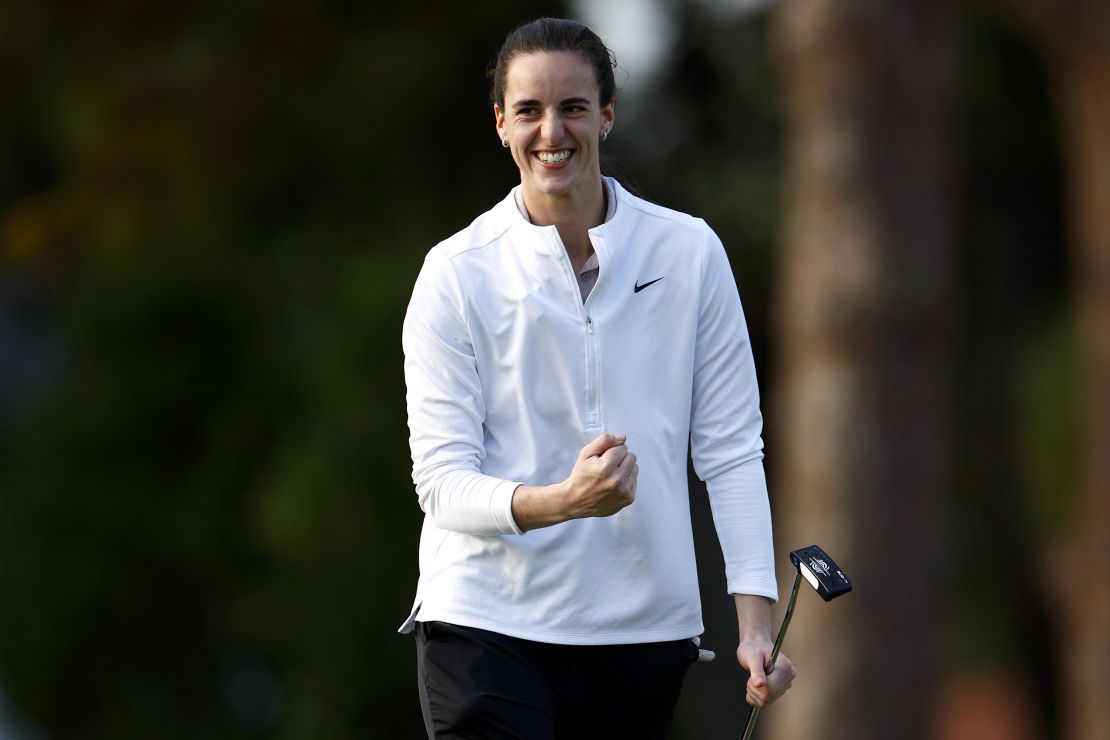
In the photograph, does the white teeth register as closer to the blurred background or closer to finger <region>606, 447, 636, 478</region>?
finger <region>606, 447, 636, 478</region>

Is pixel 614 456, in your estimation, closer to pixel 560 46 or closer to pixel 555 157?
pixel 555 157

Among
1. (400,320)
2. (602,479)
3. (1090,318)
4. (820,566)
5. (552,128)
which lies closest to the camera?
(602,479)

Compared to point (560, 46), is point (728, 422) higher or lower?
lower

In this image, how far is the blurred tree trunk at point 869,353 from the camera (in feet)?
29.6

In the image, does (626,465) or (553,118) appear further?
(553,118)

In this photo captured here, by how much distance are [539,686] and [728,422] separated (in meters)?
0.59

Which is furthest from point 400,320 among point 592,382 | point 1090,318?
point 592,382

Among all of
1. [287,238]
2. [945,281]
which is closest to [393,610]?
[945,281]

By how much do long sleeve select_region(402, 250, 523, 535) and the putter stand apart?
0.58m

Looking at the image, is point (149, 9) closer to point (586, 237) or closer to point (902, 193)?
point (902, 193)

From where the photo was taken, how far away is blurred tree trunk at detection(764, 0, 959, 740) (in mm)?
9016

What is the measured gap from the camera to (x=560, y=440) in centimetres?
321

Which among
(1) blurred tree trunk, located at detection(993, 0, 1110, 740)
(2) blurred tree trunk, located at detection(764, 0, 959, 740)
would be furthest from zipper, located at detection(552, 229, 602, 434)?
(1) blurred tree trunk, located at detection(993, 0, 1110, 740)

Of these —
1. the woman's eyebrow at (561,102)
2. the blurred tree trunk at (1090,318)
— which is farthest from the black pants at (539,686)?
the blurred tree trunk at (1090,318)
